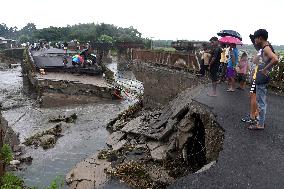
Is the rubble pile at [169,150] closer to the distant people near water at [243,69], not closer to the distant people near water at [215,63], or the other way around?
the distant people near water at [215,63]

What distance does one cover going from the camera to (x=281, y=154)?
6.56m

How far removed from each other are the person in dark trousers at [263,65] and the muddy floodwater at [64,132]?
7.02 metres

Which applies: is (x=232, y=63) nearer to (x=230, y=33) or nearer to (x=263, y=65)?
(x=230, y=33)

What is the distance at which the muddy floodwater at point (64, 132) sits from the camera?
40.7ft

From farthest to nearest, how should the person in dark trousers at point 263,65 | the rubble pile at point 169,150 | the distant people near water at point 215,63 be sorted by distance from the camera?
the distant people near water at point 215,63 → the rubble pile at point 169,150 → the person in dark trousers at point 263,65

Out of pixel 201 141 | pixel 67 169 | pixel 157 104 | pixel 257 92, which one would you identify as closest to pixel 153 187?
pixel 201 141

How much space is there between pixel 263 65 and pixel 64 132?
1156cm

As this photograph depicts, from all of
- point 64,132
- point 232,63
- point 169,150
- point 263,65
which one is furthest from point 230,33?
point 64,132

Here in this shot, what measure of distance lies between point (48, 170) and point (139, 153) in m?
3.45

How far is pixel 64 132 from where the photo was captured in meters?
17.0

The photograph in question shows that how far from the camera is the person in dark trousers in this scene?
23.8 ft

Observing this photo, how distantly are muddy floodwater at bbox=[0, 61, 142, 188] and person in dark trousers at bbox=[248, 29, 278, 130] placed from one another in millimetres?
7017

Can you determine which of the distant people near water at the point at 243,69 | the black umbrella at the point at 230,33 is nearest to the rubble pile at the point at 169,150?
the distant people near water at the point at 243,69

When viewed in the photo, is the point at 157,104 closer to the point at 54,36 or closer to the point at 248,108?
the point at 248,108
